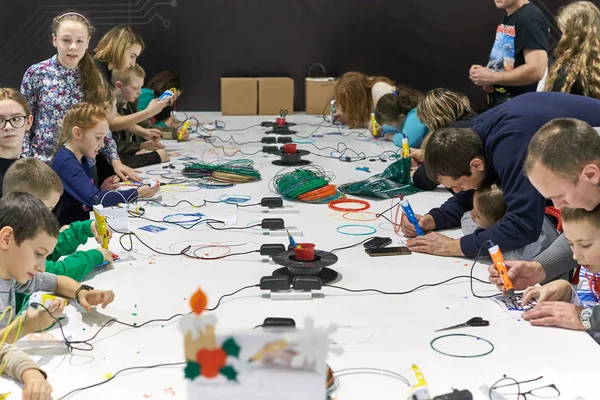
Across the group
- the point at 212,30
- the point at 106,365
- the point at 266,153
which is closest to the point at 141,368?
the point at 106,365

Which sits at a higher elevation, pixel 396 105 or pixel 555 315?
pixel 396 105

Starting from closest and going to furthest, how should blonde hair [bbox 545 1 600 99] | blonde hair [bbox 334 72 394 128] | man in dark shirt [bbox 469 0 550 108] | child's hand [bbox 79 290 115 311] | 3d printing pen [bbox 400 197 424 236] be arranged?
1. child's hand [bbox 79 290 115 311]
2. 3d printing pen [bbox 400 197 424 236]
3. blonde hair [bbox 545 1 600 99]
4. man in dark shirt [bbox 469 0 550 108]
5. blonde hair [bbox 334 72 394 128]

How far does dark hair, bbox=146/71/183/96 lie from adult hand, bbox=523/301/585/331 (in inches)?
165

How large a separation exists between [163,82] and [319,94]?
4.30ft

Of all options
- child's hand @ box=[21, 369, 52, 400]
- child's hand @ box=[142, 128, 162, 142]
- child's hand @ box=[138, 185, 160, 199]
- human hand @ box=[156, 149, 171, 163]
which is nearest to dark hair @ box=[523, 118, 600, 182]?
child's hand @ box=[21, 369, 52, 400]

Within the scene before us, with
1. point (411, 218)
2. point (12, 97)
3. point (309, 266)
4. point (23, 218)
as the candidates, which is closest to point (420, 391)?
point (309, 266)

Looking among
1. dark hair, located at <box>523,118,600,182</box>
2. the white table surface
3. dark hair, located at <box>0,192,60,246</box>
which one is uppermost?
dark hair, located at <box>523,118,600,182</box>

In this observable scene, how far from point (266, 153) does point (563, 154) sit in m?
2.69

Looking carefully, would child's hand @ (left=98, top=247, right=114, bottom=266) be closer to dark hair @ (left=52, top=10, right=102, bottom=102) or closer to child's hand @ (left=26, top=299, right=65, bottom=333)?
child's hand @ (left=26, top=299, right=65, bottom=333)

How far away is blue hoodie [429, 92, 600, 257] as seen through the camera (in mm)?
2422

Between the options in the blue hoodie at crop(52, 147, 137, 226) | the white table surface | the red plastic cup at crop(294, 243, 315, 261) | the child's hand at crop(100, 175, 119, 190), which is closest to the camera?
the white table surface

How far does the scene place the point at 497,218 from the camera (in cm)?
264

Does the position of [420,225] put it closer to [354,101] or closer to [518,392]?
[518,392]

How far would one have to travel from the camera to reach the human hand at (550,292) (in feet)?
6.89
